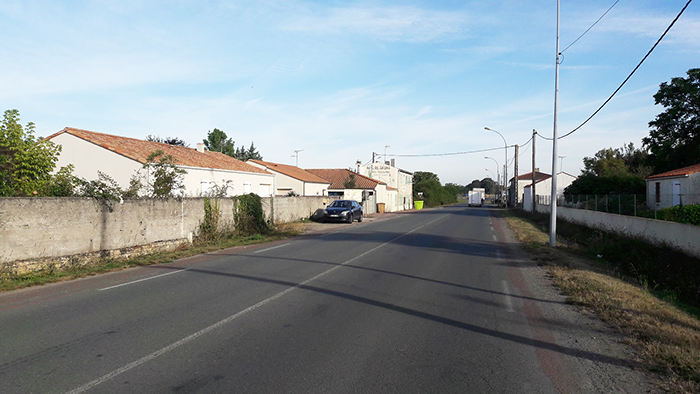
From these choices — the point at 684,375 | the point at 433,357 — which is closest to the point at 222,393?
the point at 433,357

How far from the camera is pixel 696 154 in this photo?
111 ft

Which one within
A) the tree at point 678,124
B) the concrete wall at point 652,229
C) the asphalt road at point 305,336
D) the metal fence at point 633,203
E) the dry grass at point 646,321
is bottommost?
the asphalt road at point 305,336

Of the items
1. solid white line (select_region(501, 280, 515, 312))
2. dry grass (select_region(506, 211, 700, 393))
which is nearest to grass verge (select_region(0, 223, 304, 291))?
solid white line (select_region(501, 280, 515, 312))

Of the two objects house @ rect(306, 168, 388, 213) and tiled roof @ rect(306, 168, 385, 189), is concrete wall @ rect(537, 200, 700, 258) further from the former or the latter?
tiled roof @ rect(306, 168, 385, 189)

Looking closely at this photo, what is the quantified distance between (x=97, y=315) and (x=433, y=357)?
5.07 metres

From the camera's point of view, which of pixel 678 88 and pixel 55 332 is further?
pixel 678 88

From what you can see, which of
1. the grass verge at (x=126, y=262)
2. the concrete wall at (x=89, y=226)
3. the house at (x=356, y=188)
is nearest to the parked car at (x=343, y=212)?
the grass verge at (x=126, y=262)

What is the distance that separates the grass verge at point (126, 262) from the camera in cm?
964

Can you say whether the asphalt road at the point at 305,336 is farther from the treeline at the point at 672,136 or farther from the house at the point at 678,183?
the treeline at the point at 672,136

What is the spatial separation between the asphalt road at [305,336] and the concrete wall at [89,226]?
2.14 m

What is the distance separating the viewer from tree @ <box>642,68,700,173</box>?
113 feet

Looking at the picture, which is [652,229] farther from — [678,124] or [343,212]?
[678,124]

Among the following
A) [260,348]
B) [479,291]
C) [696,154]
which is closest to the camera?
[260,348]

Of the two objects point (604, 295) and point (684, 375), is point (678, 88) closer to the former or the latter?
point (604, 295)
